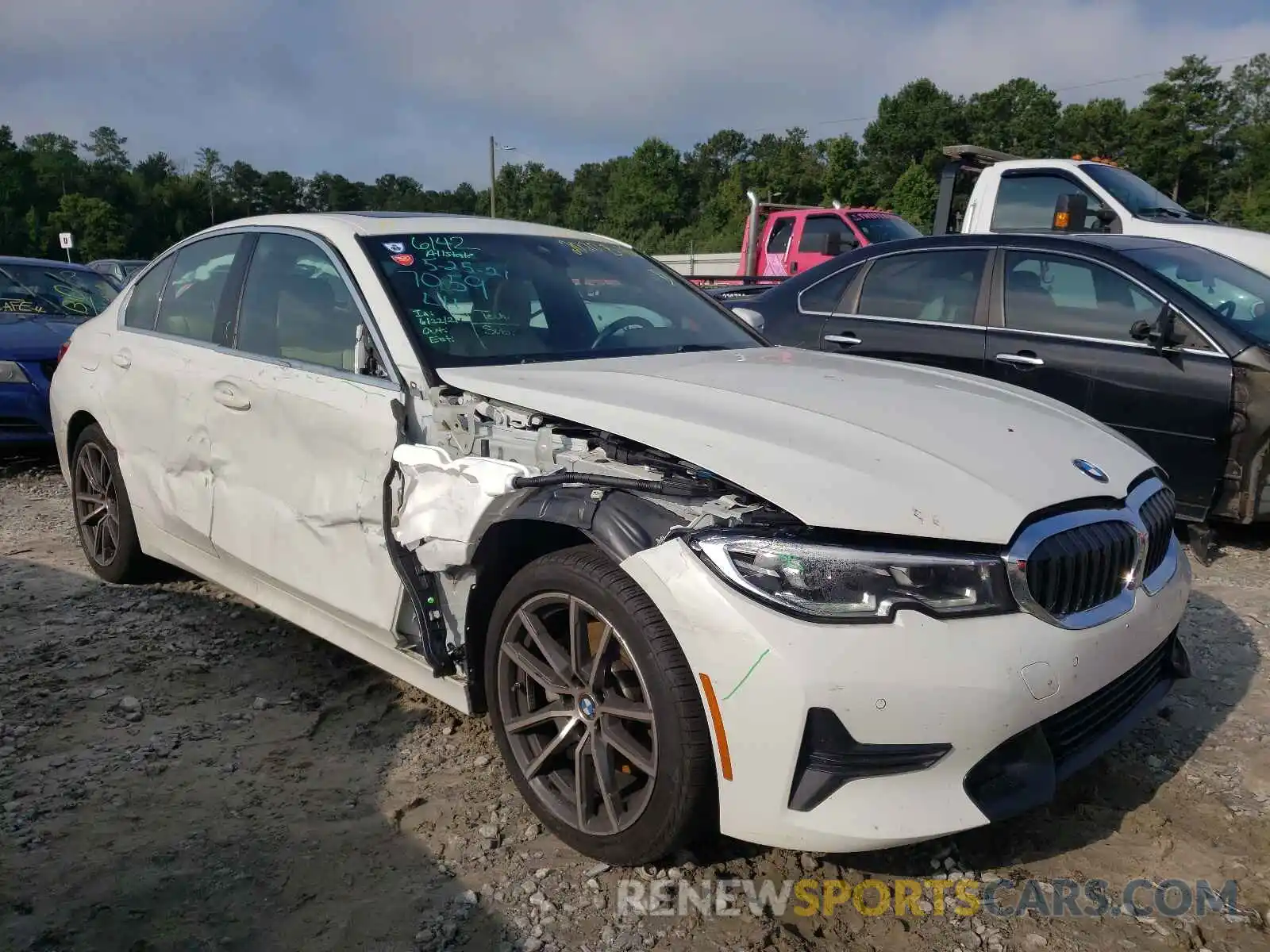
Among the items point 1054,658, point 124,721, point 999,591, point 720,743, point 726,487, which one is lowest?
point 124,721

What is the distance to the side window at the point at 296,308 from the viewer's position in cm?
317

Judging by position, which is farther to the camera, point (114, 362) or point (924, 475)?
point (114, 362)

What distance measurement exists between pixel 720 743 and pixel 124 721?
2297mm

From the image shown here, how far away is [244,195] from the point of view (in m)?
90.0

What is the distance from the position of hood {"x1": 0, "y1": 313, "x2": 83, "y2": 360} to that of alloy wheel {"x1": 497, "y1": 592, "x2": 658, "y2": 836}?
20.1ft

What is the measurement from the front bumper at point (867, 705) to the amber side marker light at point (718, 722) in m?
0.01

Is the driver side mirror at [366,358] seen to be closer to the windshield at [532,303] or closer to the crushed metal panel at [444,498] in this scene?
the windshield at [532,303]

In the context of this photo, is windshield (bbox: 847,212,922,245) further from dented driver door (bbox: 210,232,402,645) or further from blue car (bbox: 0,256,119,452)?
dented driver door (bbox: 210,232,402,645)

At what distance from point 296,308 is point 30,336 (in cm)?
499

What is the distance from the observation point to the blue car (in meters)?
6.88

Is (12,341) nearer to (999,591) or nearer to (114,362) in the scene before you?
(114,362)

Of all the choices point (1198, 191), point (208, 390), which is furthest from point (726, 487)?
point (1198, 191)

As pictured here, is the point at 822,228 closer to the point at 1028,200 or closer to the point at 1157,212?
the point at 1028,200

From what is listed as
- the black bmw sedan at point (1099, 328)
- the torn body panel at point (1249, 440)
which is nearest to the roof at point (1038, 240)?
the black bmw sedan at point (1099, 328)
